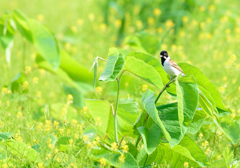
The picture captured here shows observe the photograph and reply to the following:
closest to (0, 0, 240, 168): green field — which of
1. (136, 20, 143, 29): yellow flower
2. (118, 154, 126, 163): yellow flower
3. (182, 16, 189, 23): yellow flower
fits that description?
(118, 154, 126, 163): yellow flower

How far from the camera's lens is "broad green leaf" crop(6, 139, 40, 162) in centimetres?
126

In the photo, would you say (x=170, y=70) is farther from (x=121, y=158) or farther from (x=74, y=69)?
(x=74, y=69)

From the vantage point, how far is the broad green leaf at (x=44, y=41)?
2.03 metres

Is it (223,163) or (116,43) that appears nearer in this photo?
(223,163)

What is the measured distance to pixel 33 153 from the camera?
128cm

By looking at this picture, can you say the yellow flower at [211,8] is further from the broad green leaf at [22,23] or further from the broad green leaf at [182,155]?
the broad green leaf at [182,155]

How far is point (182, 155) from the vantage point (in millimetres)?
1354

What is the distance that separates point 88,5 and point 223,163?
5293mm

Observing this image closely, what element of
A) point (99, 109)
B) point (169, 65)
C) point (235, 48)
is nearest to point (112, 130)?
point (99, 109)

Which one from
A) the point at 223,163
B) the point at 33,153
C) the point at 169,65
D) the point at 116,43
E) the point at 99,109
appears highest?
the point at 116,43

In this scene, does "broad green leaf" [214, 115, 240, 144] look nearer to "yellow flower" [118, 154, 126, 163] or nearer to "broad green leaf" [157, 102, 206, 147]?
"broad green leaf" [157, 102, 206, 147]

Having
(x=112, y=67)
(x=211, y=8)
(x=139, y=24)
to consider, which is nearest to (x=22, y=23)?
(x=112, y=67)

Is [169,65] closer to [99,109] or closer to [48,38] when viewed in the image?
[99,109]

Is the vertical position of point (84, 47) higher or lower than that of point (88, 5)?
lower
